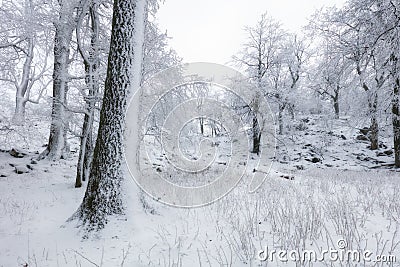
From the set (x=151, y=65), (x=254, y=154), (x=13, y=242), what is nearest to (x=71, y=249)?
(x=13, y=242)

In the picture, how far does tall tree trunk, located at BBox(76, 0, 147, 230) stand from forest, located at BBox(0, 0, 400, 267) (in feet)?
0.07

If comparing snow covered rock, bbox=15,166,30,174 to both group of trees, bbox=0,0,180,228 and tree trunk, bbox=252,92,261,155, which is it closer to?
group of trees, bbox=0,0,180,228

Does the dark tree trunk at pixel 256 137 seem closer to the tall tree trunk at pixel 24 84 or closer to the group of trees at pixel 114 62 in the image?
the group of trees at pixel 114 62

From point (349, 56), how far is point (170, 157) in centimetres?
1144

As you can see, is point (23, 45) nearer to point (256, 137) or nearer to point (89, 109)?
point (89, 109)

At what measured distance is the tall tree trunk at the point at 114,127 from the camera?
3.94 m

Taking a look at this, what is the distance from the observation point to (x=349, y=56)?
41.8 feet

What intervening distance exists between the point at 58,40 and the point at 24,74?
701 cm

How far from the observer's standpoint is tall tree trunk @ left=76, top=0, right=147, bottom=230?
3.94m

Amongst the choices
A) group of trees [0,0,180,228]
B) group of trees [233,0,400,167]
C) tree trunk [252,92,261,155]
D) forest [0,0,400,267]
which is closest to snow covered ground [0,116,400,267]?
forest [0,0,400,267]

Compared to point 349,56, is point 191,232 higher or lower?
lower

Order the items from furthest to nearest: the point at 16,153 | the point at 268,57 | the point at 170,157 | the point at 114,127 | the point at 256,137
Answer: the point at 268,57 → the point at 256,137 → the point at 170,157 → the point at 16,153 → the point at 114,127

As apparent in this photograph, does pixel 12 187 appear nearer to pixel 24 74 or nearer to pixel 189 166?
pixel 189 166

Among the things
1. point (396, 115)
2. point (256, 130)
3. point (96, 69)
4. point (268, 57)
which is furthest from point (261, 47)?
point (96, 69)
